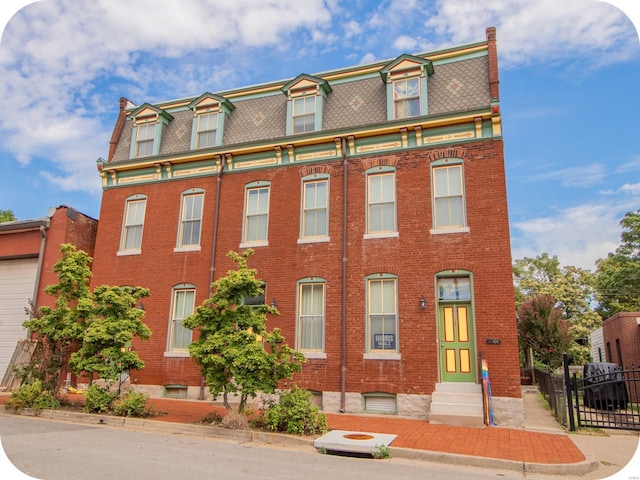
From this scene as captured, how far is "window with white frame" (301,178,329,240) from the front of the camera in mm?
14414

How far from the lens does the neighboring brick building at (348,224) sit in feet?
40.4

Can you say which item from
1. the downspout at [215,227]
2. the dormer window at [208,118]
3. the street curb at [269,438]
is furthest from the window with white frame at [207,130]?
the street curb at [269,438]

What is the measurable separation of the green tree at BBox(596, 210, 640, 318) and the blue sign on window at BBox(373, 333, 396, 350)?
33951 millimetres

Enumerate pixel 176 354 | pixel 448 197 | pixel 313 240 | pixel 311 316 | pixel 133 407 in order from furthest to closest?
1. pixel 176 354
2. pixel 313 240
3. pixel 311 316
4. pixel 448 197
5. pixel 133 407

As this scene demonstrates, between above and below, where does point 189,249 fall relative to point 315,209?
below

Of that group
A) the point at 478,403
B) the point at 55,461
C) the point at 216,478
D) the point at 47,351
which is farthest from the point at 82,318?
the point at 478,403

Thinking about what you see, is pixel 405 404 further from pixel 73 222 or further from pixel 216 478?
pixel 73 222

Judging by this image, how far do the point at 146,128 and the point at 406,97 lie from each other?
32.4ft

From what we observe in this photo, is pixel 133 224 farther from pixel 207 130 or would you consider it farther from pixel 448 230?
pixel 448 230

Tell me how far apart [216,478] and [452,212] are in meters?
9.52

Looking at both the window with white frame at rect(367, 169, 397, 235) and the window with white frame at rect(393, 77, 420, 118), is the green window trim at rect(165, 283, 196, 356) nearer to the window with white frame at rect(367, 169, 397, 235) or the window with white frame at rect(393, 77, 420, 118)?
the window with white frame at rect(367, 169, 397, 235)

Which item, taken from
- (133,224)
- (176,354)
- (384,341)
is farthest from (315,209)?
(133,224)

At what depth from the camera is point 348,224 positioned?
1396 centimetres

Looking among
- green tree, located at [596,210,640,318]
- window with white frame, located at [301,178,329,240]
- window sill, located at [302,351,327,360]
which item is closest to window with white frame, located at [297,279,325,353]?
window sill, located at [302,351,327,360]
